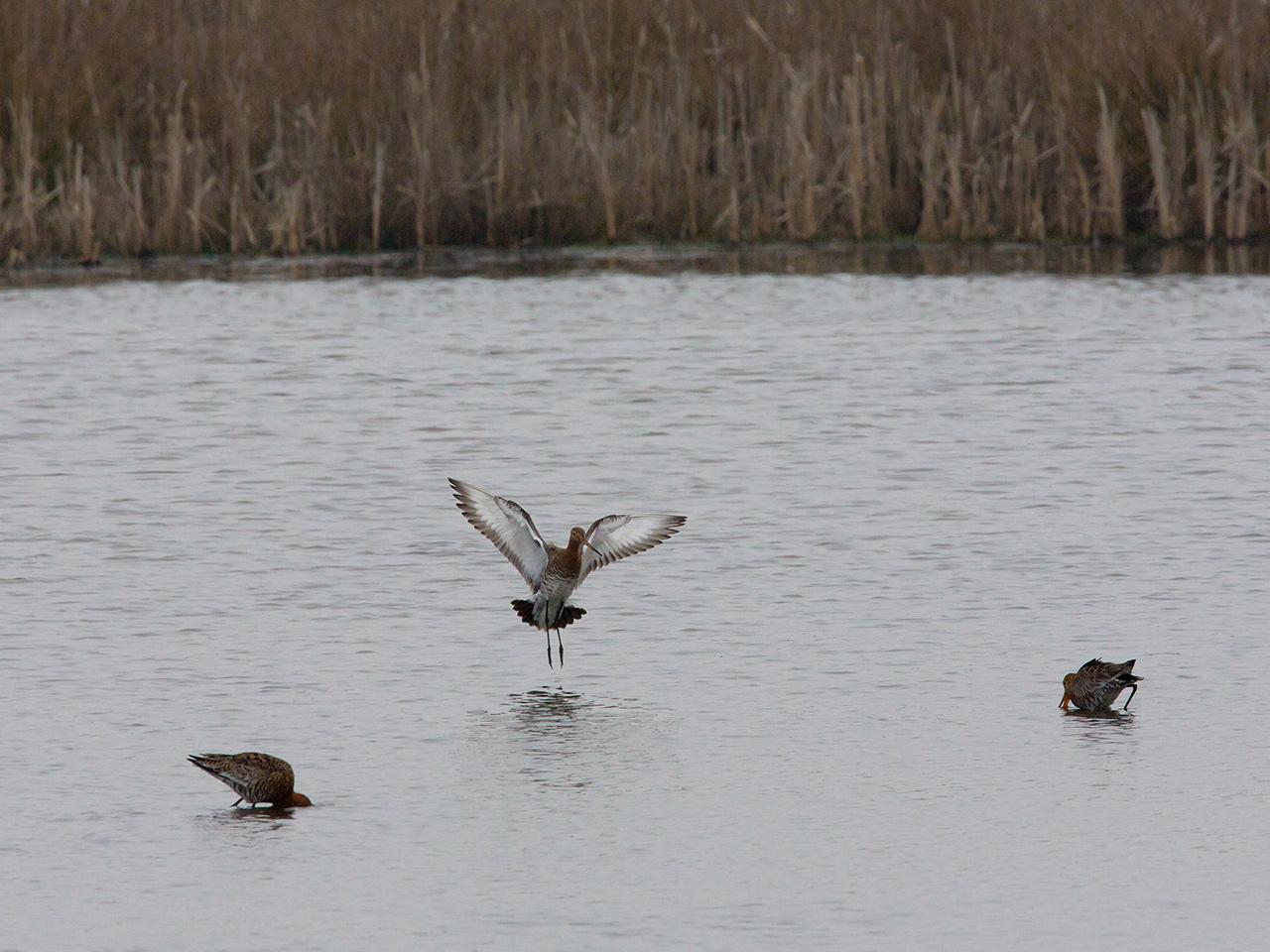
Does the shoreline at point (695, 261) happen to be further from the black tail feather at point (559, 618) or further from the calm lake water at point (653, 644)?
the black tail feather at point (559, 618)

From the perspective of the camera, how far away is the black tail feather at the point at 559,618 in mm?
8352

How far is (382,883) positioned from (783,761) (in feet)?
4.86

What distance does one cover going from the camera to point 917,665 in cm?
823

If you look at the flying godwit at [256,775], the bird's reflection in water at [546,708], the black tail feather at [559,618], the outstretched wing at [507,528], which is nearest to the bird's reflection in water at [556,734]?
the bird's reflection in water at [546,708]

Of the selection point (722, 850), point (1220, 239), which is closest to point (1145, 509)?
point (722, 850)

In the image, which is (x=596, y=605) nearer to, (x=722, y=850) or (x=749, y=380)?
(x=722, y=850)

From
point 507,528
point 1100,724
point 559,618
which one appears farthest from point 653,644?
point 1100,724

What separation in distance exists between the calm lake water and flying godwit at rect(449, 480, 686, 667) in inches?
9.2

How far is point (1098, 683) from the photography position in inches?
294

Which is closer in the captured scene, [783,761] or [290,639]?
[783,761]

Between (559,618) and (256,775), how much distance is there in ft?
6.53

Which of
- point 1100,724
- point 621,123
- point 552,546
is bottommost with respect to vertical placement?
point 1100,724

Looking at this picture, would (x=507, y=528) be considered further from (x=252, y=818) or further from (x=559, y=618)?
(x=252, y=818)

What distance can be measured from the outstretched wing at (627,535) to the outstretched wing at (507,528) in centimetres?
21
